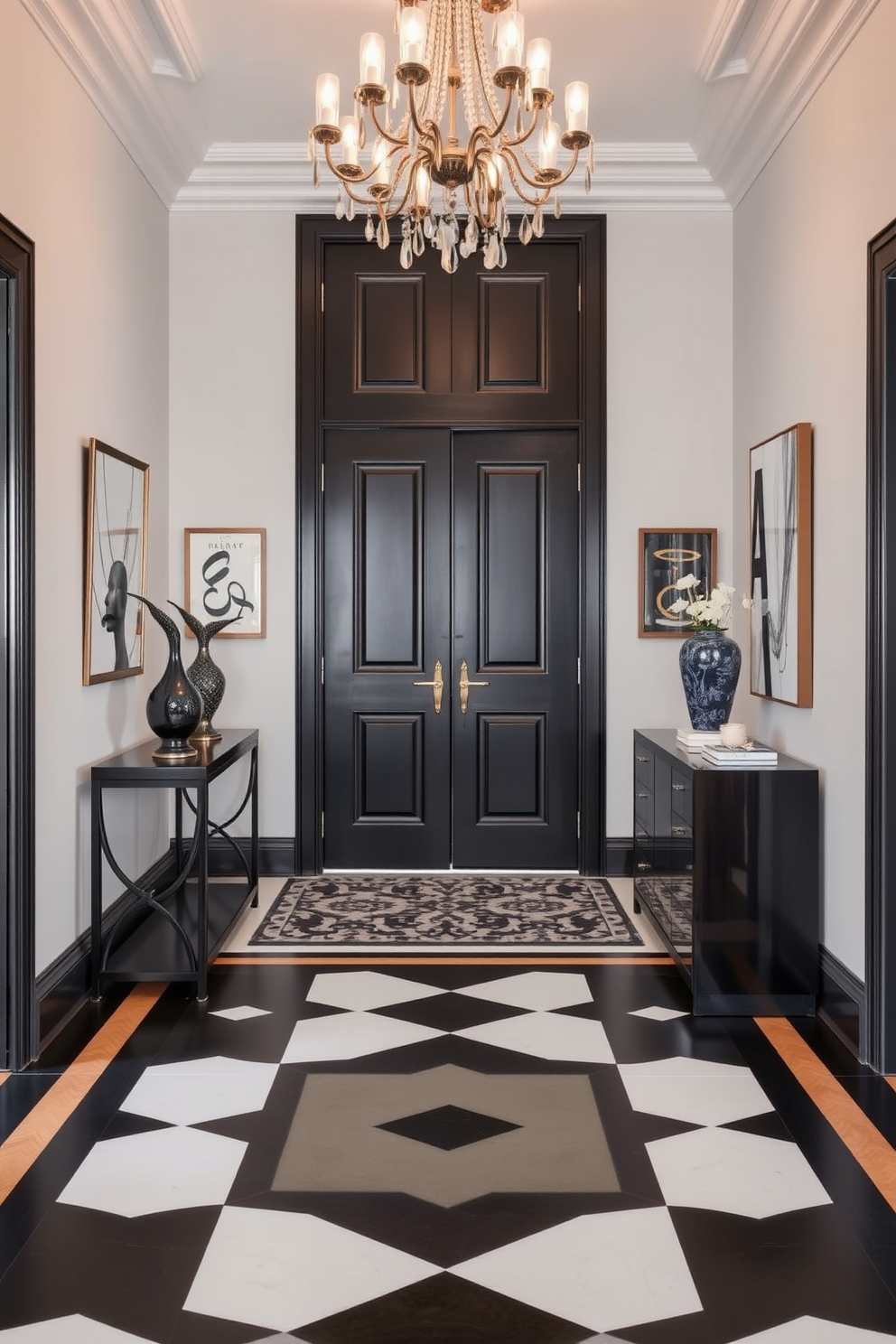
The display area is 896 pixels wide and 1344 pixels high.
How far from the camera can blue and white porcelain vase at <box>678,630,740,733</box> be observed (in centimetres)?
417

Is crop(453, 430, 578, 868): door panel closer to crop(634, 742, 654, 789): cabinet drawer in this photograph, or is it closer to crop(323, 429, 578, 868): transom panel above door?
crop(323, 429, 578, 868): transom panel above door

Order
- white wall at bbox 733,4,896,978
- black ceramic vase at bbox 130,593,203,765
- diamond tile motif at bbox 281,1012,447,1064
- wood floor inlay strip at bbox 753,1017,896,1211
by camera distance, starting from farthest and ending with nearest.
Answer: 1. black ceramic vase at bbox 130,593,203,765
2. white wall at bbox 733,4,896,978
3. diamond tile motif at bbox 281,1012,447,1064
4. wood floor inlay strip at bbox 753,1017,896,1211

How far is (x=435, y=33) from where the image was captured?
3551 millimetres

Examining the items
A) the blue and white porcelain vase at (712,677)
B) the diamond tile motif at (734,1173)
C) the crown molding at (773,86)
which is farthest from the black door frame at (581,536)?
the diamond tile motif at (734,1173)

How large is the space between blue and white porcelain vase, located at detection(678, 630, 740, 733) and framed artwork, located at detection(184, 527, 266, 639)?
91.7 inches

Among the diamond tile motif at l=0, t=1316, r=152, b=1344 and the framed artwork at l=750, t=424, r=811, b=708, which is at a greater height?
the framed artwork at l=750, t=424, r=811, b=708

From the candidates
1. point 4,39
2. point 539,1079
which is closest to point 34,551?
point 4,39

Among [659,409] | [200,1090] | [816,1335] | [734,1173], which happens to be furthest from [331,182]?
[816,1335]

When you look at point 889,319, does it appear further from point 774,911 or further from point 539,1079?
point 539,1079

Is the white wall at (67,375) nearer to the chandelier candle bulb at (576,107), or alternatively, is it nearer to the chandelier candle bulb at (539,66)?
the chandelier candle bulb at (539,66)

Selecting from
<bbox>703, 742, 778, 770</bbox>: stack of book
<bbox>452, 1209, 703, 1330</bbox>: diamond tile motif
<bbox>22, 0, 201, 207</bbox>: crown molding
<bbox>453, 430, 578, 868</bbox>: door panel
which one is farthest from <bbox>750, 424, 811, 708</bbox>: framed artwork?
<bbox>22, 0, 201, 207</bbox>: crown molding

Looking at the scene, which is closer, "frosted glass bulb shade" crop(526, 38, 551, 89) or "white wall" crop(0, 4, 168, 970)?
"frosted glass bulb shade" crop(526, 38, 551, 89)

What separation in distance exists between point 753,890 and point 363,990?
1.41m

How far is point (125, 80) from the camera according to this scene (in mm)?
4137
